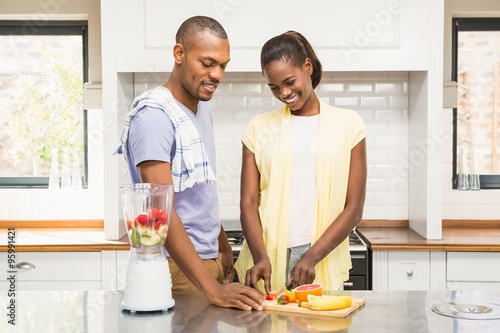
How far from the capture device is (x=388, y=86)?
4.10 m

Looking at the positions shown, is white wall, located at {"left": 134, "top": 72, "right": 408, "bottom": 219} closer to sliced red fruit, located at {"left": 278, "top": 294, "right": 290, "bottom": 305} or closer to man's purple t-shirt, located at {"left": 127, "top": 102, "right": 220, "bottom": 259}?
man's purple t-shirt, located at {"left": 127, "top": 102, "right": 220, "bottom": 259}

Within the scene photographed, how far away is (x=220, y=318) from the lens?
5.98 ft

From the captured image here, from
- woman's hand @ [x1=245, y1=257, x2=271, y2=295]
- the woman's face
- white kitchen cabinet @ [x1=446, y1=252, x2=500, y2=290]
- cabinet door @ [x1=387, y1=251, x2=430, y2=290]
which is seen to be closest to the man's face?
the woman's face

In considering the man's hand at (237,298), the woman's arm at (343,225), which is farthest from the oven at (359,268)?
the man's hand at (237,298)

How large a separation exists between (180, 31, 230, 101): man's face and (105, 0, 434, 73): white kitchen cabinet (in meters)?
1.57

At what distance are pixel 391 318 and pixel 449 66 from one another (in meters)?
2.66

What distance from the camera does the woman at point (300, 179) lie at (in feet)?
8.04

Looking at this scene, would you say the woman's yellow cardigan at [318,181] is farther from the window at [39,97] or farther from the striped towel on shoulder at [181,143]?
the window at [39,97]

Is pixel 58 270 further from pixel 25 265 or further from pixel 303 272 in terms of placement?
pixel 303 272

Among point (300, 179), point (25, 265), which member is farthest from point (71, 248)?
point (300, 179)

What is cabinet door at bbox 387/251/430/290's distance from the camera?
3.47 meters

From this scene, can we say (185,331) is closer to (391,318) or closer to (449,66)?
(391,318)

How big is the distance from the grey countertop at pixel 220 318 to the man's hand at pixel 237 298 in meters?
0.02

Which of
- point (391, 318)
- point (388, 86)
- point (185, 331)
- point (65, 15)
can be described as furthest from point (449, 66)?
point (185, 331)
